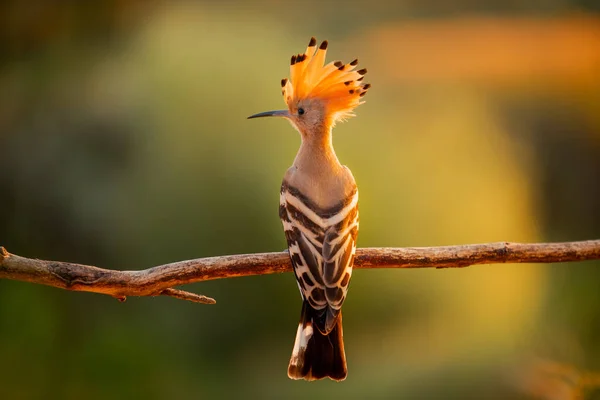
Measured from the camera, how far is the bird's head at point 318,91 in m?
1.55

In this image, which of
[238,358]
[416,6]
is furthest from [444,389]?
[416,6]

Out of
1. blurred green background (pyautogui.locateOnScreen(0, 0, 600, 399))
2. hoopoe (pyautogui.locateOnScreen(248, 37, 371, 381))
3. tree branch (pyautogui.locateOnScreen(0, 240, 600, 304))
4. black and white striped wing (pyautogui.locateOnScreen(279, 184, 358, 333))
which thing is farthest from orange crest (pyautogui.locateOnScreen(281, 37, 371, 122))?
blurred green background (pyautogui.locateOnScreen(0, 0, 600, 399))

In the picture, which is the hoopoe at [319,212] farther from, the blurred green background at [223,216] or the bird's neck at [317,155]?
the blurred green background at [223,216]

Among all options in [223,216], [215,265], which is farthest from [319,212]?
[223,216]

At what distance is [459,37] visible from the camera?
329 centimetres

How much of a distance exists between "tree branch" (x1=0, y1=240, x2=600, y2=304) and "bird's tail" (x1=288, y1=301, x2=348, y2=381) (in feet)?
0.41

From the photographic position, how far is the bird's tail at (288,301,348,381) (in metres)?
1.40

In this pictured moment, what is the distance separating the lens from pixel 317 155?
1.58 meters

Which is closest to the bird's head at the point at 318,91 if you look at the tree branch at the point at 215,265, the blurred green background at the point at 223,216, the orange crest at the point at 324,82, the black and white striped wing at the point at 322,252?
the orange crest at the point at 324,82

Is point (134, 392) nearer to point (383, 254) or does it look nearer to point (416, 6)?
point (383, 254)

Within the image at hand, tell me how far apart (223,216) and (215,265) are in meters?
1.30

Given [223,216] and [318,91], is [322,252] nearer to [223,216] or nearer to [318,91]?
[318,91]

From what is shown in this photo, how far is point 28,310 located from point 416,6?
79.8 inches

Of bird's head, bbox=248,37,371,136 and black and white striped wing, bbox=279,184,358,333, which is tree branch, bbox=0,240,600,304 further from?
bird's head, bbox=248,37,371,136
